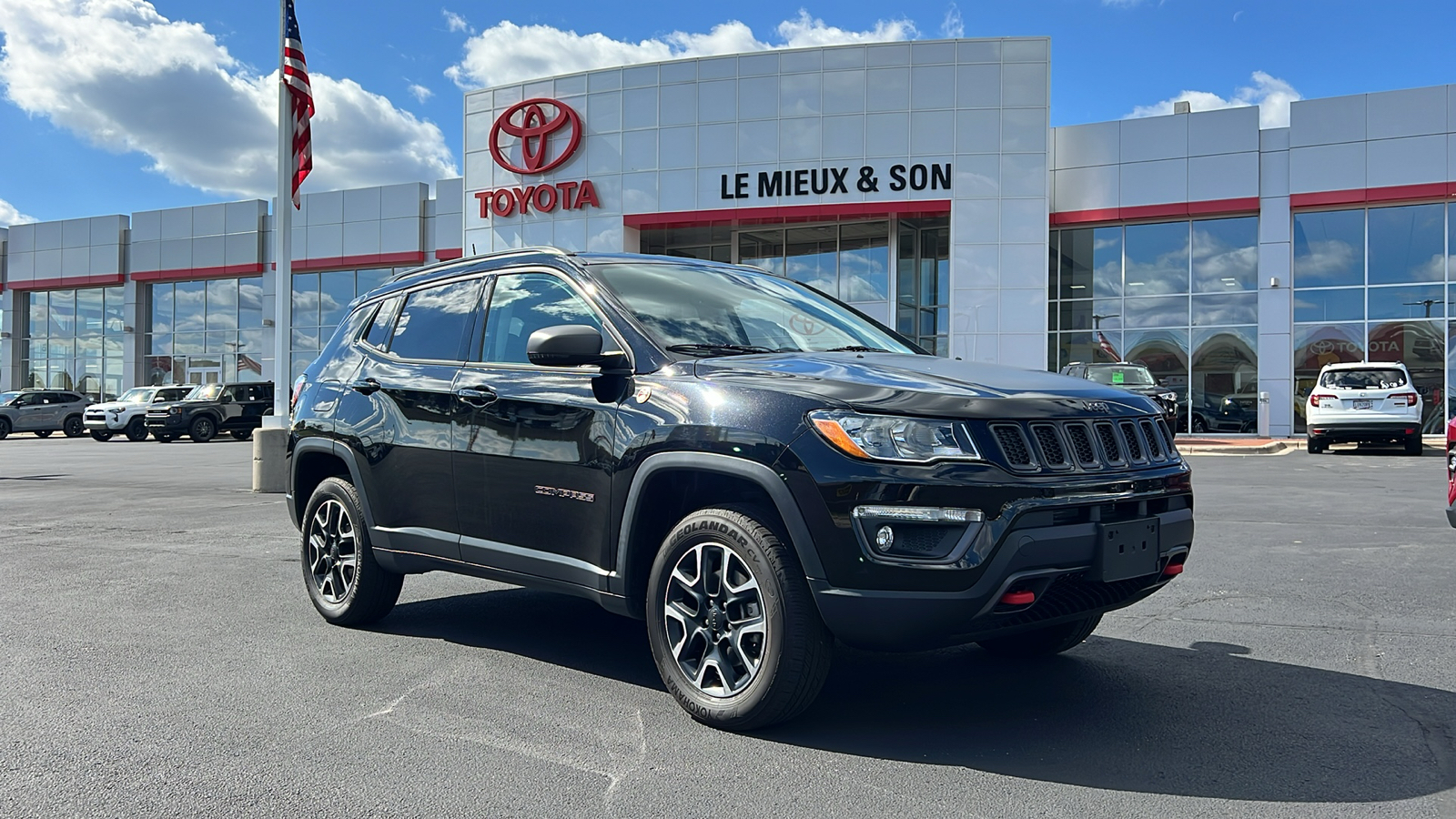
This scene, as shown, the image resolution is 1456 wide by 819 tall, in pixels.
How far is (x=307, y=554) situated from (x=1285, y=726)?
4633 mm

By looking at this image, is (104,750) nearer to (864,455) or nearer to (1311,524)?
(864,455)

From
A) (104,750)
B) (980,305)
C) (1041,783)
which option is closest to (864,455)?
(1041,783)

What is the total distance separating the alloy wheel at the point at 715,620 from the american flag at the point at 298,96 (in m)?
13.4

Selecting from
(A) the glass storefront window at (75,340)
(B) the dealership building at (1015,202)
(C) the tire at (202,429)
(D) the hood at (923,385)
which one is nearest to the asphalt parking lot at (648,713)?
(D) the hood at (923,385)

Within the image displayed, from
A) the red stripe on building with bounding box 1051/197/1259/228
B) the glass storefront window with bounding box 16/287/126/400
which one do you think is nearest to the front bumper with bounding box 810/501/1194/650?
the red stripe on building with bounding box 1051/197/1259/228

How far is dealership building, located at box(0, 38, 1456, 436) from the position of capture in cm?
2698

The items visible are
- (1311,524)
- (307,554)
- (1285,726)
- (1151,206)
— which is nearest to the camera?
(1285,726)

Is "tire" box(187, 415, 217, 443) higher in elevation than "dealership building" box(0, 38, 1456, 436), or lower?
lower

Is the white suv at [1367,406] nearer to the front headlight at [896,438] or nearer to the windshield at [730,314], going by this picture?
the windshield at [730,314]

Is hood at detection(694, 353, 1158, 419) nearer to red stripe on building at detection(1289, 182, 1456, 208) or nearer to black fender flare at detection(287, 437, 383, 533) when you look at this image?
black fender flare at detection(287, 437, 383, 533)

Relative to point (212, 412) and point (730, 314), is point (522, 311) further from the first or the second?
point (212, 412)

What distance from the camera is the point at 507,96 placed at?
108 feet

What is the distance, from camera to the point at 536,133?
32438mm

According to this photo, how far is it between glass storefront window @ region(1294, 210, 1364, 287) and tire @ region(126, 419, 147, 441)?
32.2 m
